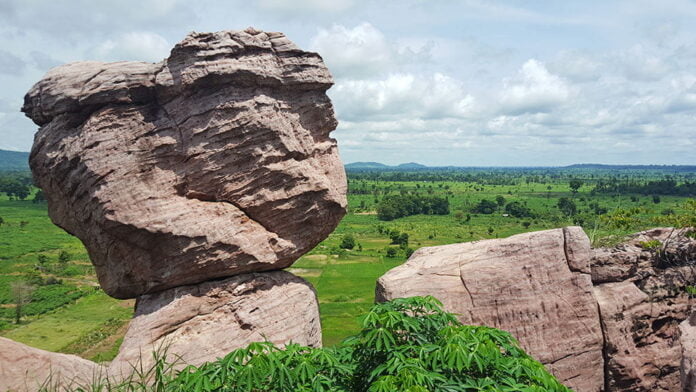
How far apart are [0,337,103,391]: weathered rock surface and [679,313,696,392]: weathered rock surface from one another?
11.7 meters

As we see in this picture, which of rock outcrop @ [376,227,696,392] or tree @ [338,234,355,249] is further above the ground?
rock outcrop @ [376,227,696,392]

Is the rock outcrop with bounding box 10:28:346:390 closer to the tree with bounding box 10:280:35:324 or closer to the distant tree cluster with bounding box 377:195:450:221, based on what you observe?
the tree with bounding box 10:280:35:324

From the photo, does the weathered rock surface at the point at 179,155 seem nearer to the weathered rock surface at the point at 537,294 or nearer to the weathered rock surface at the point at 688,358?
the weathered rock surface at the point at 537,294

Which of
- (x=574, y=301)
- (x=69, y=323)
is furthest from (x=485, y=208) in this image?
(x=574, y=301)

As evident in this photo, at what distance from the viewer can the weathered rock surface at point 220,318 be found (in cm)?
1137

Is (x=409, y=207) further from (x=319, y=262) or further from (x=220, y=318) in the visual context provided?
(x=220, y=318)

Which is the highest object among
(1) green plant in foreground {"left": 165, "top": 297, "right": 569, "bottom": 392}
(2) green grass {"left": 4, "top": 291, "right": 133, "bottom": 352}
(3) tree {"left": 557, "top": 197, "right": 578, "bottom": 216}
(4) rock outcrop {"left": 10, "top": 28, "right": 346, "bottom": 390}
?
(4) rock outcrop {"left": 10, "top": 28, "right": 346, "bottom": 390}

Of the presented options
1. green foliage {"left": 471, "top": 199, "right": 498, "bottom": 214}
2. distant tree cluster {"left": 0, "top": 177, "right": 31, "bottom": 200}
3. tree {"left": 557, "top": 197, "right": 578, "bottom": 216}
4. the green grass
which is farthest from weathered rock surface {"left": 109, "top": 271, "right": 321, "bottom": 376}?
distant tree cluster {"left": 0, "top": 177, "right": 31, "bottom": 200}

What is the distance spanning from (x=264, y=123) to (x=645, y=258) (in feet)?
37.8

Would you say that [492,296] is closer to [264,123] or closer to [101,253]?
[264,123]

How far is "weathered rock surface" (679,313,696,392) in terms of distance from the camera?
374 inches

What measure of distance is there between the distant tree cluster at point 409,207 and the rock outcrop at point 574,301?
93.5 m

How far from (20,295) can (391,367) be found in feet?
175

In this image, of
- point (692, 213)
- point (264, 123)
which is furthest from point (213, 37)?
point (692, 213)
